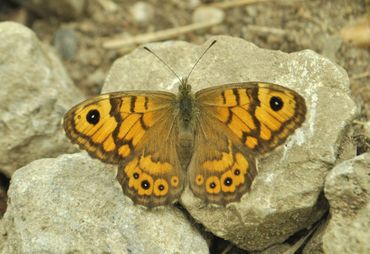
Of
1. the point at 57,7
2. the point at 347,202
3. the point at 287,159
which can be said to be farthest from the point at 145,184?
the point at 57,7

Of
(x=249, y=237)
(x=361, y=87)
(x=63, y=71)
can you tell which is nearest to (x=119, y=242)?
(x=249, y=237)

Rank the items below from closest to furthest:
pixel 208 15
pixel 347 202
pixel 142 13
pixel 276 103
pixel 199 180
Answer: pixel 347 202, pixel 276 103, pixel 199 180, pixel 208 15, pixel 142 13

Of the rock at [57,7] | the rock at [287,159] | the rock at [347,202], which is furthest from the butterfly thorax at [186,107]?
the rock at [57,7]

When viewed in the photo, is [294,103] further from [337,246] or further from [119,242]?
[119,242]

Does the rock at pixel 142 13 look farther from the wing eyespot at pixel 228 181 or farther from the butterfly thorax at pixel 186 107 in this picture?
the wing eyespot at pixel 228 181

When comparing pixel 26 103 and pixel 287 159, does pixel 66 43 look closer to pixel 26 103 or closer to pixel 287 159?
pixel 26 103

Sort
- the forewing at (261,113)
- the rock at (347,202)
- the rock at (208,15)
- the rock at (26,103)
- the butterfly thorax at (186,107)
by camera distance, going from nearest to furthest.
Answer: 1. the rock at (347,202)
2. the forewing at (261,113)
3. the butterfly thorax at (186,107)
4. the rock at (26,103)
5. the rock at (208,15)

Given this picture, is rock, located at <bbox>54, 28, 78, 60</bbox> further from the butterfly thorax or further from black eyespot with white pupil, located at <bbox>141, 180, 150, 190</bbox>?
black eyespot with white pupil, located at <bbox>141, 180, 150, 190</bbox>
